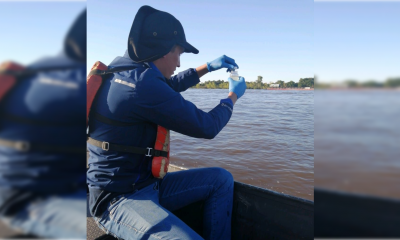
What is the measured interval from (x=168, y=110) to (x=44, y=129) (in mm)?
966

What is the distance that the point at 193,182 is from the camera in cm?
177

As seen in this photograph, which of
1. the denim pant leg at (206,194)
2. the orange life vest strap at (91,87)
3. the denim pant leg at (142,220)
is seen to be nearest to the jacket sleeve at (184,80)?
the denim pant leg at (206,194)

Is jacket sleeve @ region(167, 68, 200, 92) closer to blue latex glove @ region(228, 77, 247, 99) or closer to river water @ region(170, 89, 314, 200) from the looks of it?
blue latex glove @ region(228, 77, 247, 99)

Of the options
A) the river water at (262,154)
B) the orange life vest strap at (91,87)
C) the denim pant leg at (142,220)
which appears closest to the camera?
the denim pant leg at (142,220)

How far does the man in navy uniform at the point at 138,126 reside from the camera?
1330 mm

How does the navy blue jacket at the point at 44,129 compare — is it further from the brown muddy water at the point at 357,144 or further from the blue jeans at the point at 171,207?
the blue jeans at the point at 171,207

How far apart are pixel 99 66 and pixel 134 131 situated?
15.7 inches

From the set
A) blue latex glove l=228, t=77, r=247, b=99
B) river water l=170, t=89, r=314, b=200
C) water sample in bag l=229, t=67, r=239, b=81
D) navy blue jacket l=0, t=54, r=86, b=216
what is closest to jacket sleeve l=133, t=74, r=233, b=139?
blue latex glove l=228, t=77, r=247, b=99

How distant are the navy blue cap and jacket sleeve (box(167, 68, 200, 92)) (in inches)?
28.0

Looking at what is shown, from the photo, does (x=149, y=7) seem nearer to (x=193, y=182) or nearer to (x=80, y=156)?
(x=193, y=182)

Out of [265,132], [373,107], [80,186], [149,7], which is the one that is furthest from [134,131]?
[265,132]

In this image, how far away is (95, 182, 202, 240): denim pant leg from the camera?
125 cm

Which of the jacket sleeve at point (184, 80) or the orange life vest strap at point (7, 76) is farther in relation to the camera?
the jacket sleeve at point (184, 80)

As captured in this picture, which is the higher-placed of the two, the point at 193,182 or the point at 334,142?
the point at 334,142
